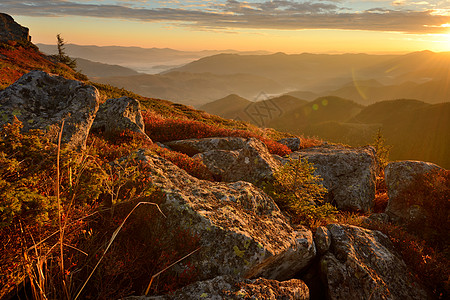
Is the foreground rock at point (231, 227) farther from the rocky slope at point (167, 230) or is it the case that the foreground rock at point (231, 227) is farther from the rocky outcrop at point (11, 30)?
the rocky outcrop at point (11, 30)

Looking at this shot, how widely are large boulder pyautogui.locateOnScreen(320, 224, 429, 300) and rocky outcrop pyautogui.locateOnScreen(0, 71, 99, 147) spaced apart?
24.9 ft

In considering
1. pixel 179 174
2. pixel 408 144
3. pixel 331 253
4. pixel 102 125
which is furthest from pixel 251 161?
pixel 408 144

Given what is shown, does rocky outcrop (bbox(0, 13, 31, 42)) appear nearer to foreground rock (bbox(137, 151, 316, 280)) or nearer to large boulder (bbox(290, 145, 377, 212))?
foreground rock (bbox(137, 151, 316, 280))

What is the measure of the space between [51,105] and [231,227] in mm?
6761

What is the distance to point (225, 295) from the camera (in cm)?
396

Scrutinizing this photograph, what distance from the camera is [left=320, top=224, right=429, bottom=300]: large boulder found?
18.6 feet

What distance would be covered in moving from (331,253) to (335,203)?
5.24 metres

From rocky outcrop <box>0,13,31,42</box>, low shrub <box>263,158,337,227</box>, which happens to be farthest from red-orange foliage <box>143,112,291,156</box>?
rocky outcrop <box>0,13,31,42</box>

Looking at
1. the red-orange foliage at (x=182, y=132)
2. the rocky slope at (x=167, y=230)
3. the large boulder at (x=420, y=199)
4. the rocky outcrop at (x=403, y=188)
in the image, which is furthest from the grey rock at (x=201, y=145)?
the large boulder at (x=420, y=199)

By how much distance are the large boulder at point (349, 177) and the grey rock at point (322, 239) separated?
459 centimetres

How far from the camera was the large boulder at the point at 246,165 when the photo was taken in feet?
29.9

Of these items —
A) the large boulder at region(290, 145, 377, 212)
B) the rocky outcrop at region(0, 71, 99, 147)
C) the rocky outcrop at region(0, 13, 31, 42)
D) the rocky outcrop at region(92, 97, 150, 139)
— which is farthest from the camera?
the rocky outcrop at region(0, 13, 31, 42)

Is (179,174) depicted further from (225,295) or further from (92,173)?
(225,295)

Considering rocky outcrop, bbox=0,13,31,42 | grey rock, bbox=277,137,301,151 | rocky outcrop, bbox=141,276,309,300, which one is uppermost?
rocky outcrop, bbox=0,13,31,42
